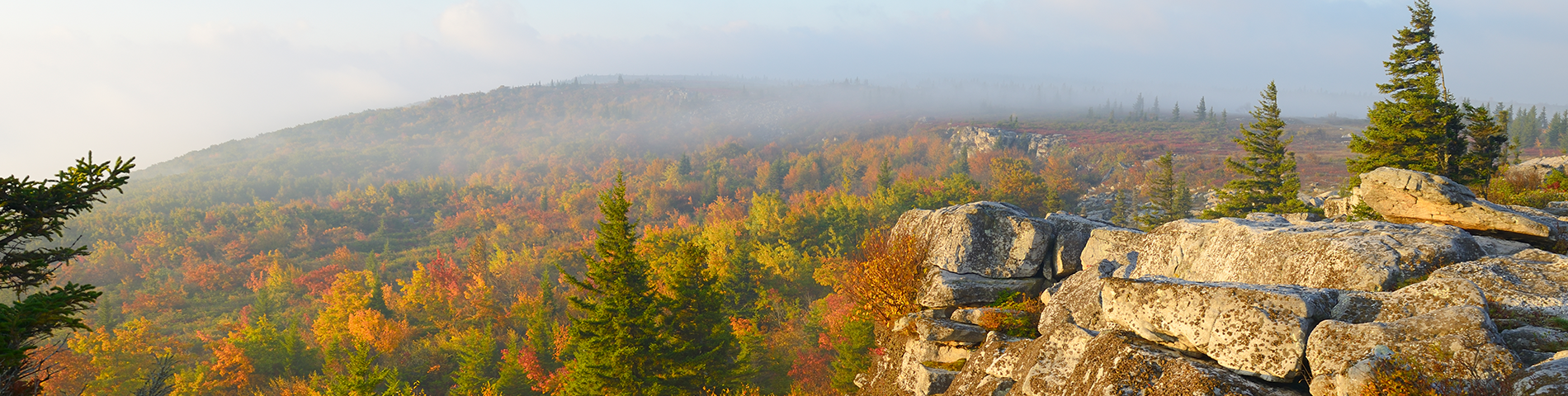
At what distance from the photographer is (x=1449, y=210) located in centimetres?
1366

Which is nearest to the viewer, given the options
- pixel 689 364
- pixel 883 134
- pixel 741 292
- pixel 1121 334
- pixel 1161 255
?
pixel 1121 334

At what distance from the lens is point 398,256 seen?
8919cm

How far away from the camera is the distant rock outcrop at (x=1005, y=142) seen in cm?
10819

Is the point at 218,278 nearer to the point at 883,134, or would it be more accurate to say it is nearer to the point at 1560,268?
the point at 1560,268

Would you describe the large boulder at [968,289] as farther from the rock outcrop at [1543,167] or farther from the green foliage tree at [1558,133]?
the green foliage tree at [1558,133]

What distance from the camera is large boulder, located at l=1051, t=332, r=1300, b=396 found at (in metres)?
8.09

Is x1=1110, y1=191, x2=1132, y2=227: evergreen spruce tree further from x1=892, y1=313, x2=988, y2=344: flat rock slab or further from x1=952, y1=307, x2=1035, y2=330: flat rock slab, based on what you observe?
x1=892, y1=313, x2=988, y2=344: flat rock slab

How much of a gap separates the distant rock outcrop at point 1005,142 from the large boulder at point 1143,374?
9843cm

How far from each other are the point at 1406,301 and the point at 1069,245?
10453 millimetres

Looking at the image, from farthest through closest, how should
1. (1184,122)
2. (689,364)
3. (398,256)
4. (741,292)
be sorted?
(1184,122) → (398,256) → (741,292) → (689,364)

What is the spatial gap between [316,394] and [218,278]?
189ft

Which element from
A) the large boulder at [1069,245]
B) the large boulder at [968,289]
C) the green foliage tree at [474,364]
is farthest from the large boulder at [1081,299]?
the green foliage tree at [474,364]

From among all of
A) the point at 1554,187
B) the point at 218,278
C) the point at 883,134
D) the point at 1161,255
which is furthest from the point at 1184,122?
the point at 218,278

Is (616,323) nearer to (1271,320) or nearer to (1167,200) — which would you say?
(1271,320)
